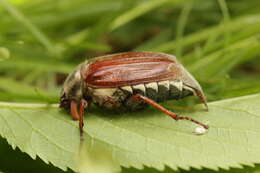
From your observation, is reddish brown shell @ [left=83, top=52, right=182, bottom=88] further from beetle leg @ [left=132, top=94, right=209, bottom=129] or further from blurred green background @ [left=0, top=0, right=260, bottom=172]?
blurred green background @ [left=0, top=0, right=260, bottom=172]

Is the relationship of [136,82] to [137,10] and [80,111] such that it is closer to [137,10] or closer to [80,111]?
[80,111]

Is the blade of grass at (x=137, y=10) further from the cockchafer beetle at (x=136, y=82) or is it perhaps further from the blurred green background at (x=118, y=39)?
the cockchafer beetle at (x=136, y=82)

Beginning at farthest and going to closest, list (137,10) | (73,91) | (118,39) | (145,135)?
(118,39), (137,10), (73,91), (145,135)

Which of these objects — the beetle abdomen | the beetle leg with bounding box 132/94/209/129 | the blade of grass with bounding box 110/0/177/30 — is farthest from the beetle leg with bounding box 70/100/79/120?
the blade of grass with bounding box 110/0/177/30

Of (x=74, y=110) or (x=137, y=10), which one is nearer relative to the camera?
(x=74, y=110)

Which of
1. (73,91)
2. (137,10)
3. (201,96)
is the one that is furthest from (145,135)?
(137,10)
